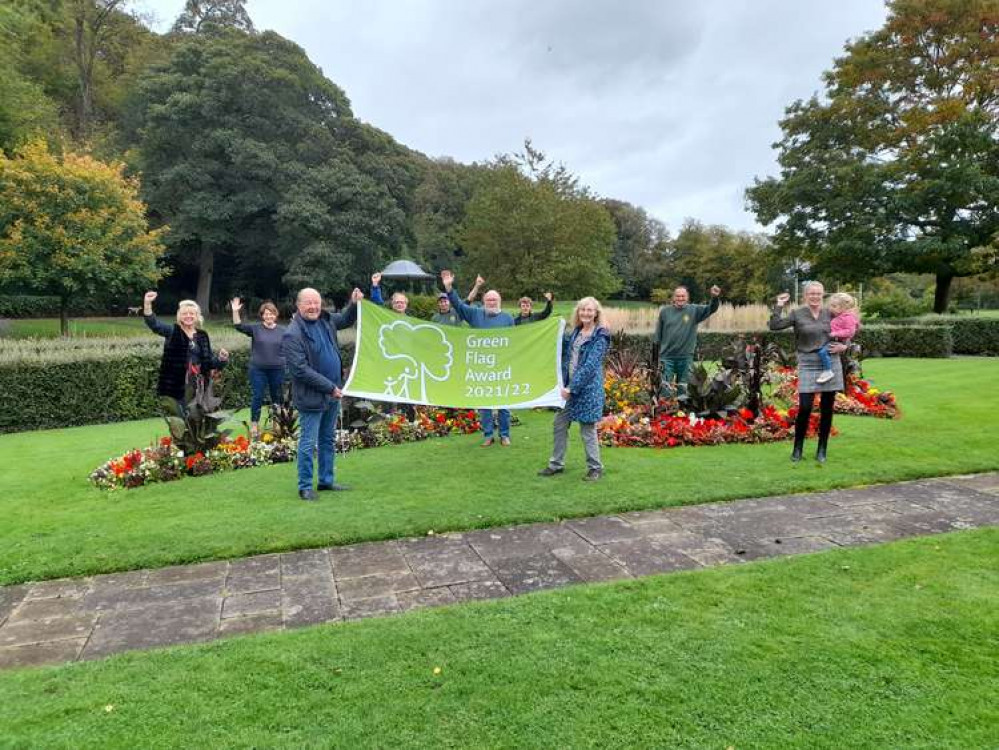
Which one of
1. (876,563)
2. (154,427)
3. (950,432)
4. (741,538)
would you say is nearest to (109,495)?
(154,427)

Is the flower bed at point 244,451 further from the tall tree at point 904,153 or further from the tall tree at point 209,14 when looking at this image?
the tall tree at point 209,14

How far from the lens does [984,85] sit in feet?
79.8

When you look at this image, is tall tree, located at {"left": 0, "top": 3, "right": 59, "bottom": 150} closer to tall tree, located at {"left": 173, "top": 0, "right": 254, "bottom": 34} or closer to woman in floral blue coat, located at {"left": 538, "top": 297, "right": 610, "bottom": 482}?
tall tree, located at {"left": 173, "top": 0, "right": 254, "bottom": 34}

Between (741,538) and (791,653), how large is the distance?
1669mm

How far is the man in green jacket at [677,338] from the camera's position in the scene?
8.92 m

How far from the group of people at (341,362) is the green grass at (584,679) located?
258 cm

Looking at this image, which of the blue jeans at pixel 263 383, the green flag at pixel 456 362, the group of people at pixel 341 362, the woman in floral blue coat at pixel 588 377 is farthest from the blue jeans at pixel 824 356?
the blue jeans at pixel 263 383

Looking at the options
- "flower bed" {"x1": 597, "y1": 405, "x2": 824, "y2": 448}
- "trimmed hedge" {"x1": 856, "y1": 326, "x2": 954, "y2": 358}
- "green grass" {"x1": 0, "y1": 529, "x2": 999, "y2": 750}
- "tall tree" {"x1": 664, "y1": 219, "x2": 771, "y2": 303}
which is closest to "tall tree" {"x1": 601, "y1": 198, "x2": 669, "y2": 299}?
"tall tree" {"x1": 664, "y1": 219, "x2": 771, "y2": 303}

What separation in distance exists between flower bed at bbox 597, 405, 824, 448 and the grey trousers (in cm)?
147

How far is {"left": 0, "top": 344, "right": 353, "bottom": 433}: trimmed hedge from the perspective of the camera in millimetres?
10719

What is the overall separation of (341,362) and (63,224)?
20.1 metres

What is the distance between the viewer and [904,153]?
26094 mm

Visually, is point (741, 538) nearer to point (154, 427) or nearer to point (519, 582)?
point (519, 582)

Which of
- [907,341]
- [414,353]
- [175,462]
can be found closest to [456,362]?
[414,353]
